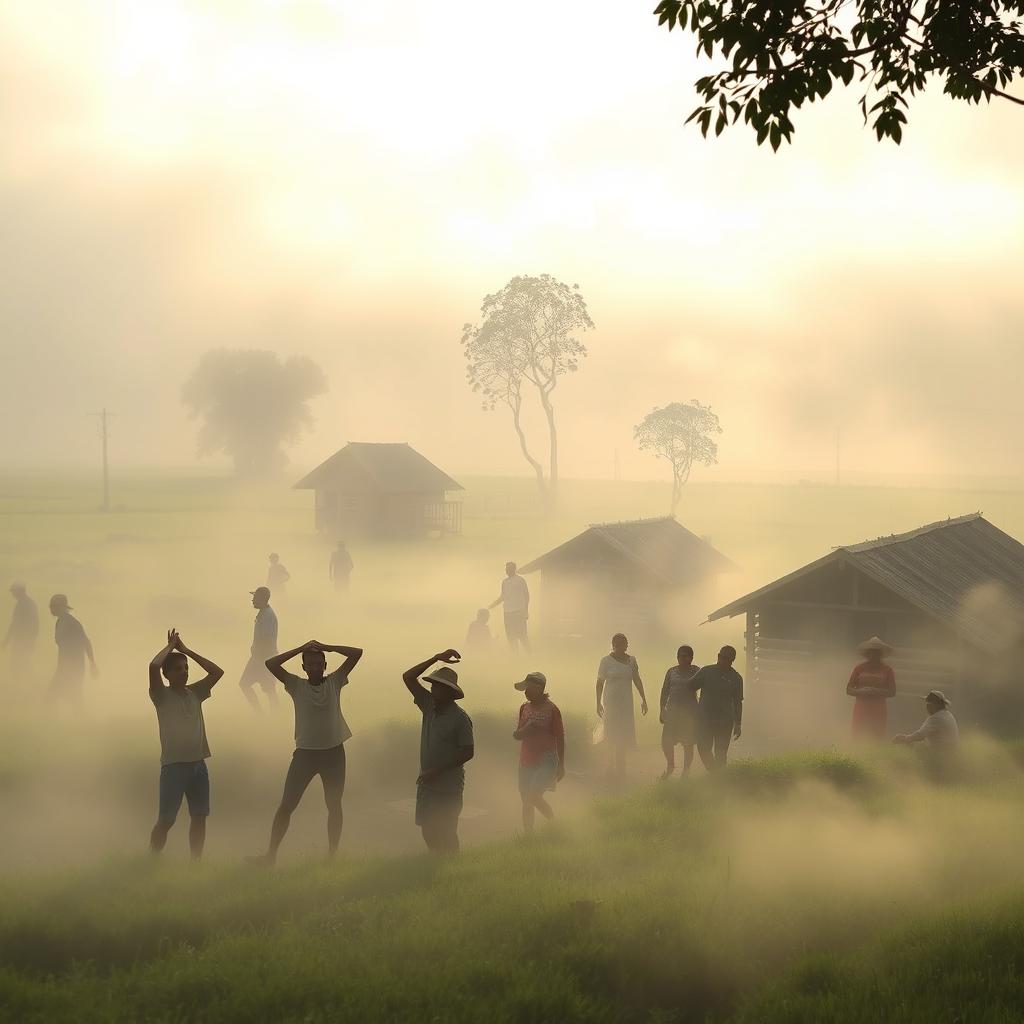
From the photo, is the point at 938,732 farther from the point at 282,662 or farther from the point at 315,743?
the point at 282,662

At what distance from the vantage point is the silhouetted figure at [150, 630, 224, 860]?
10.7 metres

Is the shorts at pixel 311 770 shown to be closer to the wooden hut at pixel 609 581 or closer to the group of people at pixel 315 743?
the group of people at pixel 315 743

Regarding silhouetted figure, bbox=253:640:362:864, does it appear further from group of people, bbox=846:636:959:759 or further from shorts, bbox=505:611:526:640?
shorts, bbox=505:611:526:640

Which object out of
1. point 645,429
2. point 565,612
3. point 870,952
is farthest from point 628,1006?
point 645,429

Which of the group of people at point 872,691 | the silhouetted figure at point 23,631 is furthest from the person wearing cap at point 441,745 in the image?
the silhouetted figure at point 23,631

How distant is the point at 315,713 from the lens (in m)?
10.7

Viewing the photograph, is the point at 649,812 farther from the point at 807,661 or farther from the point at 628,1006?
the point at 807,661

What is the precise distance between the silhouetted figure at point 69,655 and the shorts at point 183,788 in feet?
23.2

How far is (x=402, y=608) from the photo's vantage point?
39844 millimetres

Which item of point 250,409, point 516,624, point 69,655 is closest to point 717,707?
point 69,655

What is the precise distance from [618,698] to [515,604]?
10.4 meters

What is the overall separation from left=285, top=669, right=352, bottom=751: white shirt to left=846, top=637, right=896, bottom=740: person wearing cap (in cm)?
809

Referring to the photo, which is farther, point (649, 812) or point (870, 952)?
point (649, 812)

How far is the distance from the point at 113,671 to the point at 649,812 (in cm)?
1648
